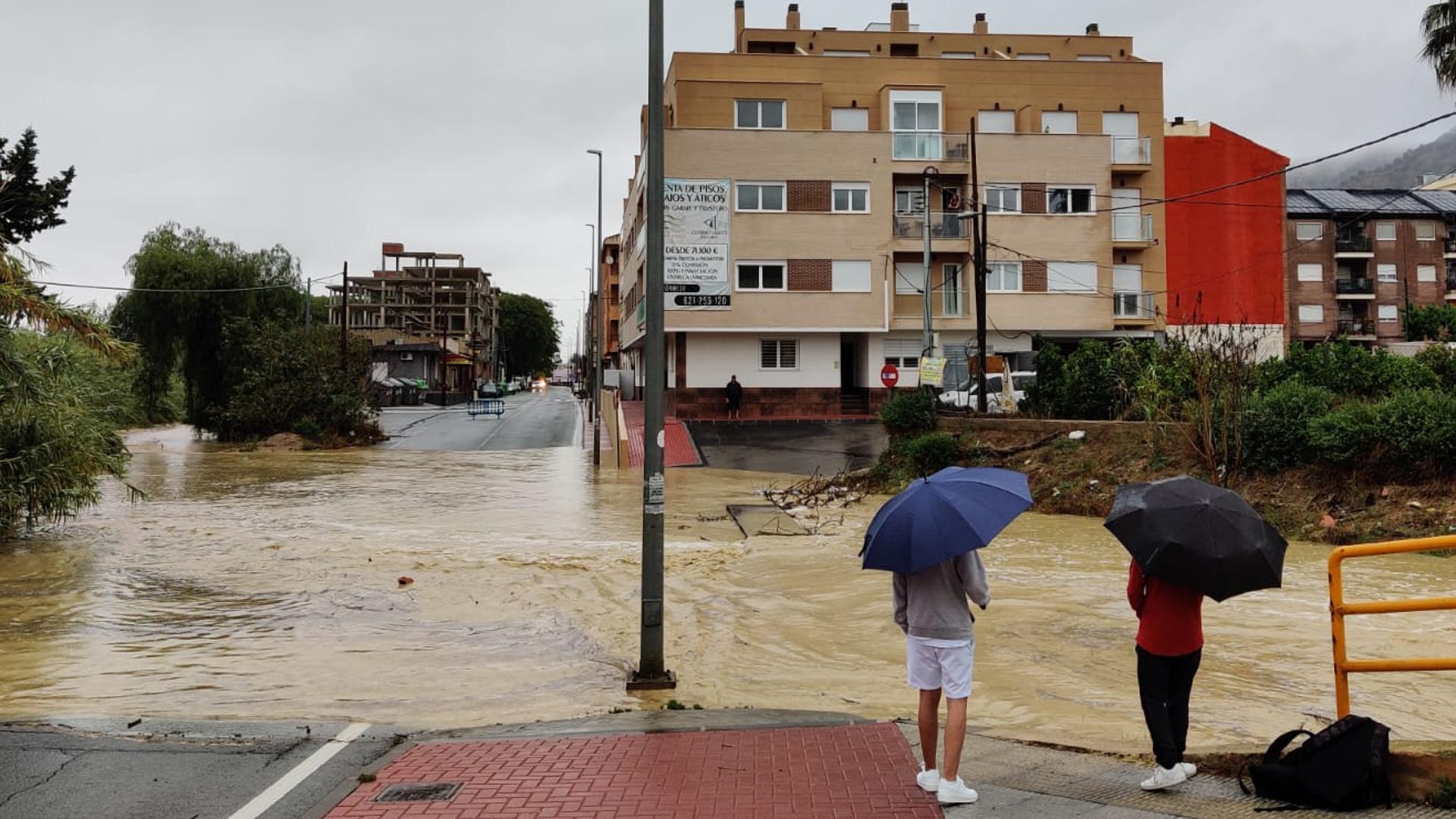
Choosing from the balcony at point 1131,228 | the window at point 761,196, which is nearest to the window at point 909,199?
the window at point 761,196

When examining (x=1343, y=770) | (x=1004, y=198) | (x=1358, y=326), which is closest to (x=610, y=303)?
(x=1358, y=326)

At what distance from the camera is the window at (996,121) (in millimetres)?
44344

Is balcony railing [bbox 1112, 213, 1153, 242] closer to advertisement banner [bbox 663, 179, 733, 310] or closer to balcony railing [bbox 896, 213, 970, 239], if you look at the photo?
balcony railing [bbox 896, 213, 970, 239]

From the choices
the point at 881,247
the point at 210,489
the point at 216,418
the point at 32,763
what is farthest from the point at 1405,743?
the point at 216,418

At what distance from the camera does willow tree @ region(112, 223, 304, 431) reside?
Result: 42375 millimetres

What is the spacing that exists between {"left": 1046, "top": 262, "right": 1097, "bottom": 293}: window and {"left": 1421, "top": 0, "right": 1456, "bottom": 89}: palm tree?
661 inches

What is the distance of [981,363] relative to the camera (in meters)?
25.3

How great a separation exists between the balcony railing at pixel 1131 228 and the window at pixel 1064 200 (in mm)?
2593

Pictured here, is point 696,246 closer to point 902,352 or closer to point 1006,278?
point 902,352

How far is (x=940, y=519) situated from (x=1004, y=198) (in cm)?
3813

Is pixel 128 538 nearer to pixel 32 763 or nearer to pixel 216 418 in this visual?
pixel 32 763

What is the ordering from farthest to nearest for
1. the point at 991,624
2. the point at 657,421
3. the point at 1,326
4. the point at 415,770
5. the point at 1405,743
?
the point at 1,326
the point at 991,624
the point at 657,421
the point at 415,770
the point at 1405,743

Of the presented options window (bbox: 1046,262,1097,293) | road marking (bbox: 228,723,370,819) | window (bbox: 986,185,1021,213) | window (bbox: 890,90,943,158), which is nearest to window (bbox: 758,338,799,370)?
window (bbox: 986,185,1021,213)

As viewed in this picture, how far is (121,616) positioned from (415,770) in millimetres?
7258
